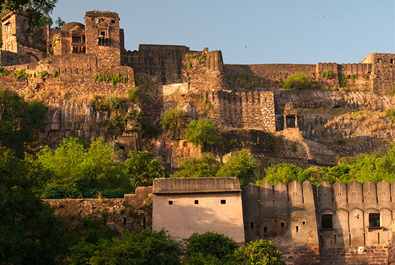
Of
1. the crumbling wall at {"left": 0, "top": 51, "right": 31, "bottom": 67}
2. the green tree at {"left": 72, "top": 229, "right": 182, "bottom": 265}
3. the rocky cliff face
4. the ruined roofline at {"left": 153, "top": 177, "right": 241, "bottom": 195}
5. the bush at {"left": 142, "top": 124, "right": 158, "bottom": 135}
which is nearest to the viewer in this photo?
the green tree at {"left": 72, "top": 229, "right": 182, "bottom": 265}

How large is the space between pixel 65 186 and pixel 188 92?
20487 mm

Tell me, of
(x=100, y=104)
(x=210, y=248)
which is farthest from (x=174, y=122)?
(x=210, y=248)

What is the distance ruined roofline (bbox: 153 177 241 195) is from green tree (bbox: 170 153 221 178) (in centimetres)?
780

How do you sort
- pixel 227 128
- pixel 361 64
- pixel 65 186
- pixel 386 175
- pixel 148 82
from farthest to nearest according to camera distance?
pixel 361 64 → pixel 148 82 → pixel 227 128 → pixel 386 175 → pixel 65 186

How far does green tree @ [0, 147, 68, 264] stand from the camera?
22875 mm

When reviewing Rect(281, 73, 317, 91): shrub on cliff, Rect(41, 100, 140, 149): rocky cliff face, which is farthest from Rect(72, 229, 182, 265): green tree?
Rect(281, 73, 317, 91): shrub on cliff

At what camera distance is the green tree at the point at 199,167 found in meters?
40.8

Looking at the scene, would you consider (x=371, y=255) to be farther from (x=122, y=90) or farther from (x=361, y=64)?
(x=361, y=64)

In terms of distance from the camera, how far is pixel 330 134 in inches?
2116

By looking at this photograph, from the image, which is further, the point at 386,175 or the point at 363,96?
the point at 363,96

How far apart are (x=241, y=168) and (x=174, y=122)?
32.2 ft

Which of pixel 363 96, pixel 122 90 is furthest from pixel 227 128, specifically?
pixel 363 96

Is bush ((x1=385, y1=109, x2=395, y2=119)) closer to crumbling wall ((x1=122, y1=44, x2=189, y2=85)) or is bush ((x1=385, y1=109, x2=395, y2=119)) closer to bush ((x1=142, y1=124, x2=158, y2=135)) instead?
crumbling wall ((x1=122, y1=44, x2=189, y2=85))

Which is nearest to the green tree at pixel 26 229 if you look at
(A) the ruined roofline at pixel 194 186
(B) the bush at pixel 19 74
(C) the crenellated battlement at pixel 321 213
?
(A) the ruined roofline at pixel 194 186
